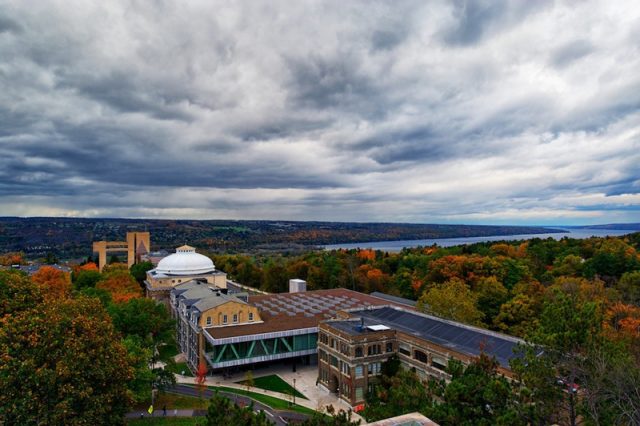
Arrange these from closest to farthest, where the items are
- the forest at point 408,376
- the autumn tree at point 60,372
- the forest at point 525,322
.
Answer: the forest at point 408,376 → the forest at point 525,322 → the autumn tree at point 60,372

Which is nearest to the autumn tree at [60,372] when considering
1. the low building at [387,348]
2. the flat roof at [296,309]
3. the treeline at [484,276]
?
the flat roof at [296,309]

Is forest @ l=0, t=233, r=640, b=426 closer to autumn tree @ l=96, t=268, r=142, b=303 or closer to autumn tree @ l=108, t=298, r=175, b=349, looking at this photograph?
autumn tree @ l=108, t=298, r=175, b=349

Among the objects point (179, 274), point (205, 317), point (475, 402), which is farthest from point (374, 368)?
point (179, 274)

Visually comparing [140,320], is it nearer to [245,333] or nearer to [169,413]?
[245,333]

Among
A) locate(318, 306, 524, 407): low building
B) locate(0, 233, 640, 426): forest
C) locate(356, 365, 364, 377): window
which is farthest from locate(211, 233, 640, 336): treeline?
locate(356, 365, 364, 377): window

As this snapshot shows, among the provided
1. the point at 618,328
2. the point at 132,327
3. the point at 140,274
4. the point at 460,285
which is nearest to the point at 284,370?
the point at 132,327

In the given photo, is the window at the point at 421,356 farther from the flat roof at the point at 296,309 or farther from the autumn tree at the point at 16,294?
the autumn tree at the point at 16,294
